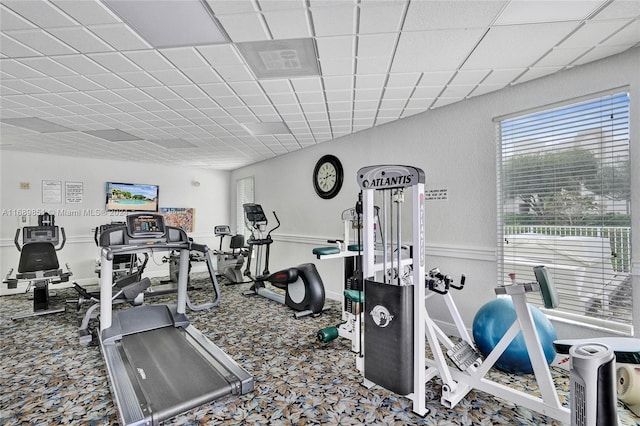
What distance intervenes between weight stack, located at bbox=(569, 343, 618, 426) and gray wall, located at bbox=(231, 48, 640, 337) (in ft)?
3.93

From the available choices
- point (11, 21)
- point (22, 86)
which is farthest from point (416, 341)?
point (22, 86)

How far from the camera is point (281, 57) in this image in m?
2.26

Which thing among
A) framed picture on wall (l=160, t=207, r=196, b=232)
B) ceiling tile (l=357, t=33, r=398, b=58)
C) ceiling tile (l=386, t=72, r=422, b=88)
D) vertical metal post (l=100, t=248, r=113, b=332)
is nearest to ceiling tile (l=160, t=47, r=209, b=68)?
ceiling tile (l=357, t=33, r=398, b=58)

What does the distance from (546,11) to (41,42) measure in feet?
10.5

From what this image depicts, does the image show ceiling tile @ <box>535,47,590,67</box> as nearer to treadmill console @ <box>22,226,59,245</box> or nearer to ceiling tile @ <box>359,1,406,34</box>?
ceiling tile @ <box>359,1,406,34</box>

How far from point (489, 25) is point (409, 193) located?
204 centimetres

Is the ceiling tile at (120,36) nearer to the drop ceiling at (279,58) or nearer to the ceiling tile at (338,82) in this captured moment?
the drop ceiling at (279,58)

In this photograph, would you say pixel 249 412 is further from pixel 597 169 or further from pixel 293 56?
pixel 597 169

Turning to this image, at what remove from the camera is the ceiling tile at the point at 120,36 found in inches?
73.5

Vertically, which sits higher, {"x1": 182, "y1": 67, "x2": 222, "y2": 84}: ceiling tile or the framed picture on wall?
{"x1": 182, "y1": 67, "x2": 222, "y2": 84}: ceiling tile

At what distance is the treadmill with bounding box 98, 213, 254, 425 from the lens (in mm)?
2041

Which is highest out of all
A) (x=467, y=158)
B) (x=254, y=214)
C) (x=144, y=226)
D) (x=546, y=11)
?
(x=546, y=11)

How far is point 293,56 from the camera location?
226 centimetres

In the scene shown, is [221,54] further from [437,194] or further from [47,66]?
[437,194]
